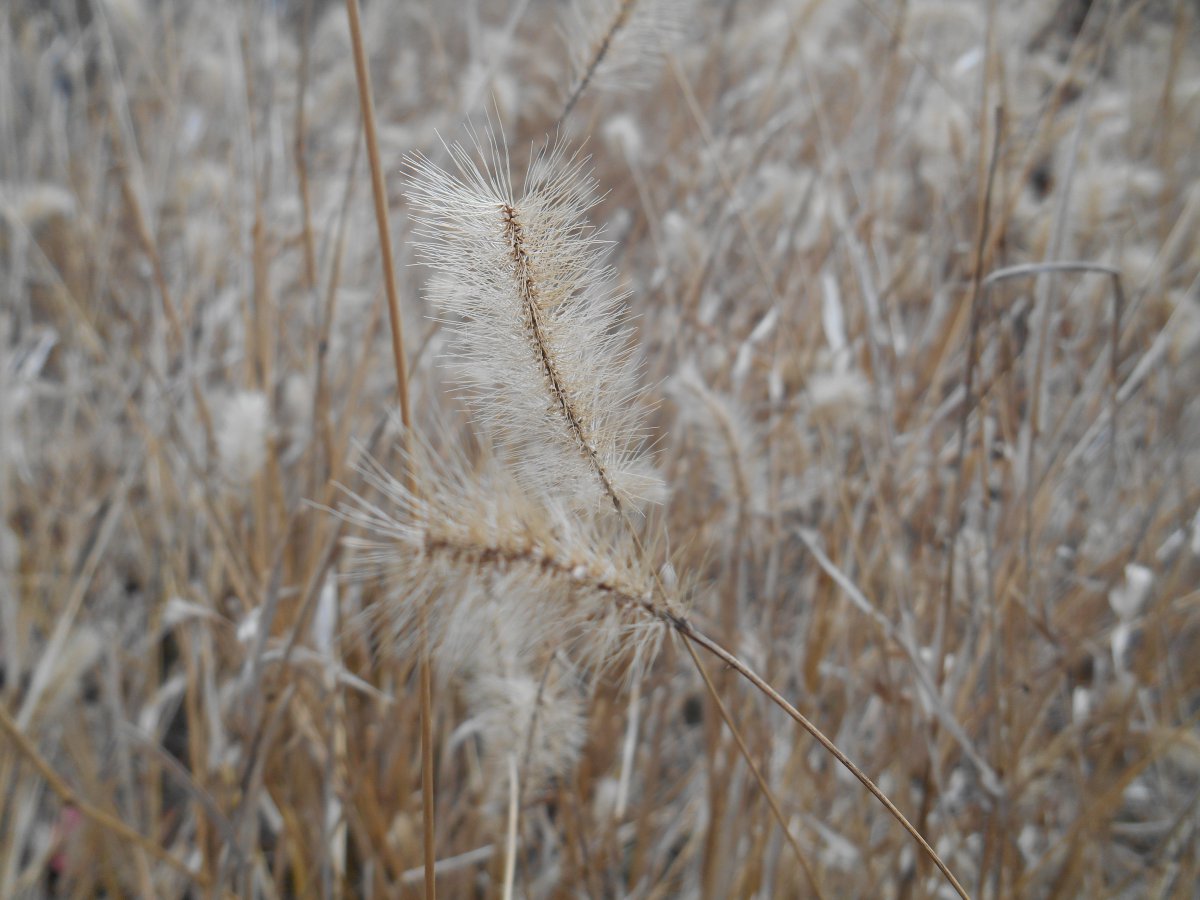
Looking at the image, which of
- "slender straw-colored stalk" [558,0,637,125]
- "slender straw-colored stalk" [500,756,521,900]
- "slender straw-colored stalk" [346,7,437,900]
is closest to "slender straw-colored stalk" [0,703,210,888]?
"slender straw-colored stalk" [500,756,521,900]

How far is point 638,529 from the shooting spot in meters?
0.60

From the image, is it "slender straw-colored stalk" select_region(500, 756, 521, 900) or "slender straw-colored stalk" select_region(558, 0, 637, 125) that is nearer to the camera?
"slender straw-colored stalk" select_region(500, 756, 521, 900)

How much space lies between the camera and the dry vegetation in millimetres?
459

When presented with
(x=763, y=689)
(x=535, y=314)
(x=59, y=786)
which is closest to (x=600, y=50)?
(x=535, y=314)

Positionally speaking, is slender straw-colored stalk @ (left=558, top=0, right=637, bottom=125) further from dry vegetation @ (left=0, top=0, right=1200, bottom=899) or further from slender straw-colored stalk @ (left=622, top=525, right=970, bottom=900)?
slender straw-colored stalk @ (left=622, top=525, right=970, bottom=900)

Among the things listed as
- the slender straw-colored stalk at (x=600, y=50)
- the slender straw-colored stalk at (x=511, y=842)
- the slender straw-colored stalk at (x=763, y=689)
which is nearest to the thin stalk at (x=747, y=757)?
the slender straw-colored stalk at (x=763, y=689)

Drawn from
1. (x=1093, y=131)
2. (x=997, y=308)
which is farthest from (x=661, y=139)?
(x=997, y=308)

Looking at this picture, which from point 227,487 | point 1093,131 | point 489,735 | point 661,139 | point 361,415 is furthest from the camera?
point 661,139

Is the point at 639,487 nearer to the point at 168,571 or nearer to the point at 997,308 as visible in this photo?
the point at 997,308

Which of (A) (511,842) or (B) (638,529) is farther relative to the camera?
(B) (638,529)

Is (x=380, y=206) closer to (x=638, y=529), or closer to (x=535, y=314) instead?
(x=535, y=314)

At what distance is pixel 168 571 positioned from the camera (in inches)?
39.2

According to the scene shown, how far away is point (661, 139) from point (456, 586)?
1678mm

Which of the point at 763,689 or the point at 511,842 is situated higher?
the point at 763,689
